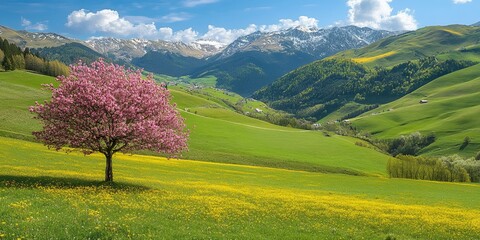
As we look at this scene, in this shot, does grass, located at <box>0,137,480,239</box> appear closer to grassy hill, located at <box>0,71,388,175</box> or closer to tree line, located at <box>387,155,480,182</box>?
grassy hill, located at <box>0,71,388,175</box>

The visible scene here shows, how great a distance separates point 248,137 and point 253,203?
108118 mm

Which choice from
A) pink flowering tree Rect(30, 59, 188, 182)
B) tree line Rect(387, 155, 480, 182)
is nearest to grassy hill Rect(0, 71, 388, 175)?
tree line Rect(387, 155, 480, 182)

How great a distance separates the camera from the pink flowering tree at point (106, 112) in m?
33.6

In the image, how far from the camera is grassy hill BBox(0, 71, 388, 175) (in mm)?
96938

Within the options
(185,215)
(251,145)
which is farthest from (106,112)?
(251,145)

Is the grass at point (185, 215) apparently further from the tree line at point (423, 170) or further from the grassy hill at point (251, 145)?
the tree line at point (423, 170)

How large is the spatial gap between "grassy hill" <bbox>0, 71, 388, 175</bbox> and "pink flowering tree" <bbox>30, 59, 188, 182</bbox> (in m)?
48.0

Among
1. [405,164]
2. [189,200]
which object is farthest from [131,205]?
[405,164]

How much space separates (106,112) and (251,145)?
94.8 m

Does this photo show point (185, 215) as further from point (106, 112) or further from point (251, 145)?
point (251, 145)

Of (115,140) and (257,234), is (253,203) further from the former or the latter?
(115,140)

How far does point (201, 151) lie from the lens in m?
103

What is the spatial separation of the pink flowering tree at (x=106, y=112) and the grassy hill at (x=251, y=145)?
158ft

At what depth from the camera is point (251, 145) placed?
12706 cm
